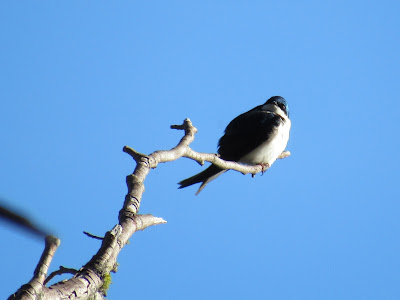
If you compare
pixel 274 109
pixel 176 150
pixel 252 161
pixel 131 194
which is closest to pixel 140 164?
pixel 131 194

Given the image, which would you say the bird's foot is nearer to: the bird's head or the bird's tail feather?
the bird's tail feather

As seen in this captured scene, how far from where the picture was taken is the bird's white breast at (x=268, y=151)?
6582mm

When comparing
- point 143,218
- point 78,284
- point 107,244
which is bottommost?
point 78,284

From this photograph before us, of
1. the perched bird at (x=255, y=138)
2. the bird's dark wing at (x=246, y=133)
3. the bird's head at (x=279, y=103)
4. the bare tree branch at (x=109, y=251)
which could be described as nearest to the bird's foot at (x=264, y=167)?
the perched bird at (x=255, y=138)

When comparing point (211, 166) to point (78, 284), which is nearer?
point (78, 284)

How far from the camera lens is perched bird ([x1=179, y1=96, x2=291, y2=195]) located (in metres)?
6.60

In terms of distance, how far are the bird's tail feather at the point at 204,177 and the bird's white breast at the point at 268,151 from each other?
0.77 m

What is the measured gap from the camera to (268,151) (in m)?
6.58

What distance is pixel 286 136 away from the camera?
7043 millimetres

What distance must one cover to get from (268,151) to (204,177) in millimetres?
1260

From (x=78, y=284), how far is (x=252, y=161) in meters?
5.24

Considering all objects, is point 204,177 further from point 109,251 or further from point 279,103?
point 109,251

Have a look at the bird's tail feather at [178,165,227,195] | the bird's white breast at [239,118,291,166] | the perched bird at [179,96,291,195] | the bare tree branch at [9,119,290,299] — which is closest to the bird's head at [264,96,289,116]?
the perched bird at [179,96,291,195]

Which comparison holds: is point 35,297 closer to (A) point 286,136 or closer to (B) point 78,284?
(B) point 78,284
